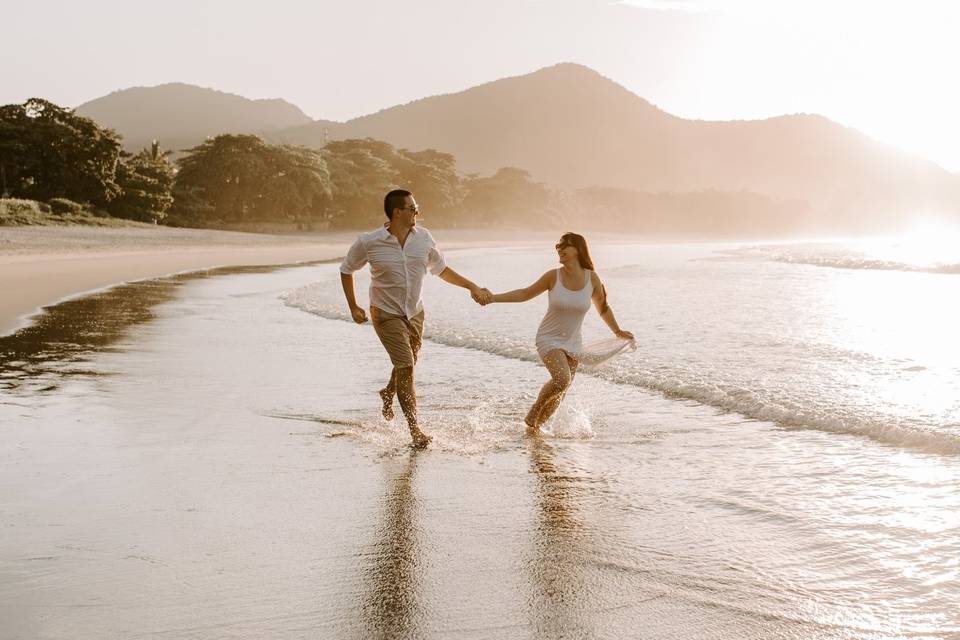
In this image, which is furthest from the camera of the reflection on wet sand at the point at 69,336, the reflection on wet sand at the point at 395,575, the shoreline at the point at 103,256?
the shoreline at the point at 103,256

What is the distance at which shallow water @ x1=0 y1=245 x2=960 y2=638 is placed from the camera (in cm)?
344

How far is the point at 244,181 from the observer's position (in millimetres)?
68688

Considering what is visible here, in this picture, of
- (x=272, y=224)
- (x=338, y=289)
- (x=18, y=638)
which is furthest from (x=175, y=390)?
(x=272, y=224)

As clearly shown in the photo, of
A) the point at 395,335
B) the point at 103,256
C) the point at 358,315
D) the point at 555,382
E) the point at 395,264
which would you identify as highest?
the point at 395,264

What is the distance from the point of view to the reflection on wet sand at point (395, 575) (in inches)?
129

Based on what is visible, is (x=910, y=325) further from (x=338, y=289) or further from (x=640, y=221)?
(x=640, y=221)

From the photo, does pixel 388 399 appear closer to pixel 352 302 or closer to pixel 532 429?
pixel 352 302

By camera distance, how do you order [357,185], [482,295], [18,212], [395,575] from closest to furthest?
[395,575], [482,295], [18,212], [357,185]

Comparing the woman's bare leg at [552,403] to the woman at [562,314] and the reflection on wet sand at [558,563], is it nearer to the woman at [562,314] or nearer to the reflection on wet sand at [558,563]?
the woman at [562,314]

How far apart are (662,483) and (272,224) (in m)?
67.7

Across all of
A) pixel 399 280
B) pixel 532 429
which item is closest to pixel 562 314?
pixel 532 429

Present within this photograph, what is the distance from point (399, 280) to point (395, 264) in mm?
124

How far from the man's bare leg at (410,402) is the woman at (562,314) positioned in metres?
0.92

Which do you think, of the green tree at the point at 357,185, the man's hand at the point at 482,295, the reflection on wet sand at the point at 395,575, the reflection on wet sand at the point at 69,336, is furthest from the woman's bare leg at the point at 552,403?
the green tree at the point at 357,185
